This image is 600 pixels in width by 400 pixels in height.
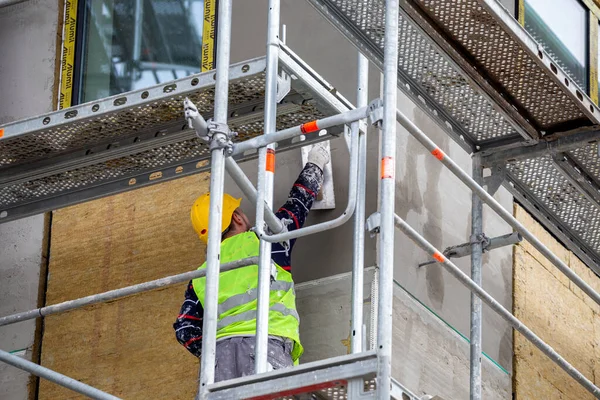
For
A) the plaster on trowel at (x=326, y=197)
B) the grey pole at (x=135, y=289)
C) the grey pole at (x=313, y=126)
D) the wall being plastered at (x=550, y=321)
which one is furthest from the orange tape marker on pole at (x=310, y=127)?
the wall being plastered at (x=550, y=321)

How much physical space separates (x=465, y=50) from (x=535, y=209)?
5.85 feet

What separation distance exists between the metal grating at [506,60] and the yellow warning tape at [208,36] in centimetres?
199

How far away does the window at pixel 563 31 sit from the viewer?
10953 millimetres

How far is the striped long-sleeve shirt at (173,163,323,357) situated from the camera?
10.1 metres

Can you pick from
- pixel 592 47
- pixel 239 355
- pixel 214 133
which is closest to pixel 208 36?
pixel 239 355

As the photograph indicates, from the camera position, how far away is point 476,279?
10398 mm

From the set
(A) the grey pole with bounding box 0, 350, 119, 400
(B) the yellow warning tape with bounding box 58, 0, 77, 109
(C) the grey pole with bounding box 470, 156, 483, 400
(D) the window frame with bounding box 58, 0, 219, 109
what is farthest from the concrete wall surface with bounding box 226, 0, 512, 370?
(A) the grey pole with bounding box 0, 350, 119, 400

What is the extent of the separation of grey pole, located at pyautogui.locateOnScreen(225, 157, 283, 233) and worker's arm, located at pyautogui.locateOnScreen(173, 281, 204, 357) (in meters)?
1.38

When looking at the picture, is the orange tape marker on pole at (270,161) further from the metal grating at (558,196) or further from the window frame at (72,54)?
the window frame at (72,54)

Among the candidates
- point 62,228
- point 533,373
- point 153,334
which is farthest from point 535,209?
point 62,228

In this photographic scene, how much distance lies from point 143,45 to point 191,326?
93.4 inches

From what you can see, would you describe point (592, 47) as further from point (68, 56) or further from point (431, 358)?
point (68, 56)

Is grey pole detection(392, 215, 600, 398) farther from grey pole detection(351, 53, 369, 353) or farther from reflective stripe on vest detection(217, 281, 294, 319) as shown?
reflective stripe on vest detection(217, 281, 294, 319)

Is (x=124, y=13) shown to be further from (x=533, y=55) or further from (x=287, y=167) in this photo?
(x=533, y=55)
